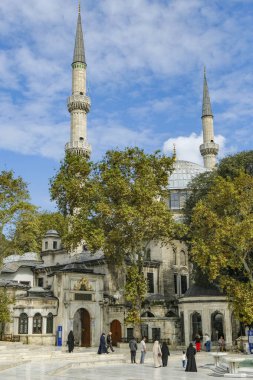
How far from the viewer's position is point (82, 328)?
36.0 meters

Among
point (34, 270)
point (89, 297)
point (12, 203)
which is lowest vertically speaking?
point (89, 297)

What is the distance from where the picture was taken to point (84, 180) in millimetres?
33094

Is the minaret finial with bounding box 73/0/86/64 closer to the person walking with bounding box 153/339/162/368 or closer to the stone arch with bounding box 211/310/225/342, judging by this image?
the stone arch with bounding box 211/310/225/342

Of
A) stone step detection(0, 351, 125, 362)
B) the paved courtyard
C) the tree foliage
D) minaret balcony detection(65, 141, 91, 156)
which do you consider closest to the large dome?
minaret balcony detection(65, 141, 91, 156)

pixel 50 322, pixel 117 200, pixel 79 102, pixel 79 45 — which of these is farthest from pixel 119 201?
pixel 79 45

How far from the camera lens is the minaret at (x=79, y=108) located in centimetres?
5153

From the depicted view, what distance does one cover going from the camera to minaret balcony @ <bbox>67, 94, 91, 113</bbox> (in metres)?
52.0

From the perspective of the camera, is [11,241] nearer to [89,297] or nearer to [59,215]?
[89,297]

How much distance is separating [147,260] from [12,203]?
50.9 ft

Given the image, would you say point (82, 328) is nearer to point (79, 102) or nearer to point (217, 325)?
point (217, 325)

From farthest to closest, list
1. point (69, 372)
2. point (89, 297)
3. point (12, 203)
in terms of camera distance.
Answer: point (89, 297) < point (12, 203) < point (69, 372)

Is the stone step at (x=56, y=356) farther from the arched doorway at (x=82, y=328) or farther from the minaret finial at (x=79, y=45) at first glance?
the minaret finial at (x=79, y=45)

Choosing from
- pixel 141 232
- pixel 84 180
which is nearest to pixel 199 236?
pixel 141 232

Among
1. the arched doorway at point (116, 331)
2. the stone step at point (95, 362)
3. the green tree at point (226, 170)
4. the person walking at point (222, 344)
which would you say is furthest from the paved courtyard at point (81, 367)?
the green tree at point (226, 170)
